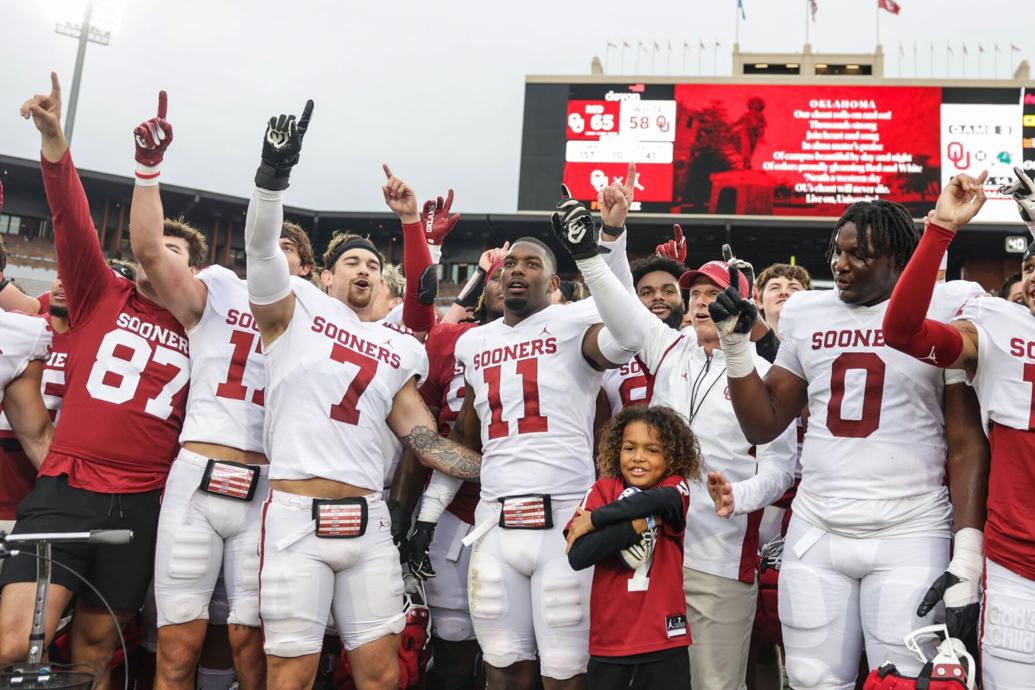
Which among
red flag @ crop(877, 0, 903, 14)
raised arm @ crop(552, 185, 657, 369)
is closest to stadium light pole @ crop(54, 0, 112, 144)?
raised arm @ crop(552, 185, 657, 369)

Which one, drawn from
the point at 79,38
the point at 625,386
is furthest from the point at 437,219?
the point at 79,38

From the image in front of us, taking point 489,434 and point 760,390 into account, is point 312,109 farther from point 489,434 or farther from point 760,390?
point 760,390

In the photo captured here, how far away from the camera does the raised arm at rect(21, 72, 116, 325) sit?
3.68 metres

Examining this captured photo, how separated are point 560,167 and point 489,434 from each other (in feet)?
58.4

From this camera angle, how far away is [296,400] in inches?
139

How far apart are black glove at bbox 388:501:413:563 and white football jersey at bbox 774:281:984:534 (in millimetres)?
1838

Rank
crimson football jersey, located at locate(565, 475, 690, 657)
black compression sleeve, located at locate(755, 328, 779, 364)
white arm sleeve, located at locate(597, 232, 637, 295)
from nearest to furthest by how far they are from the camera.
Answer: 1. crimson football jersey, located at locate(565, 475, 690, 657)
2. white arm sleeve, located at locate(597, 232, 637, 295)
3. black compression sleeve, located at locate(755, 328, 779, 364)

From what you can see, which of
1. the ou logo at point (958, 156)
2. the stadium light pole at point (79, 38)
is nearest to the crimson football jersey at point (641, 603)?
the stadium light pole at point (79, 38)

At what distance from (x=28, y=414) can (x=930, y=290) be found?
4.07 metres

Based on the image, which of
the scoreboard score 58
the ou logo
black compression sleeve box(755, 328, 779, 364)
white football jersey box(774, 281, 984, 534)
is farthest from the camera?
the scoreboard score 58

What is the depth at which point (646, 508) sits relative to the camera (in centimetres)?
313

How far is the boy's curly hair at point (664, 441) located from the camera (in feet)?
11.2

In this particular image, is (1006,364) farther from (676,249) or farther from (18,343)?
(18,343)

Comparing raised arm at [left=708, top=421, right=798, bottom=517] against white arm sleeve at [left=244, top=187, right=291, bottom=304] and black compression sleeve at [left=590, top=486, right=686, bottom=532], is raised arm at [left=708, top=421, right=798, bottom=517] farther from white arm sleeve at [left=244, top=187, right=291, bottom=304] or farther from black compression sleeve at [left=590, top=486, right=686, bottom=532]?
white arm sleeve at [left=244, top=187, right=291, bottom=304]
